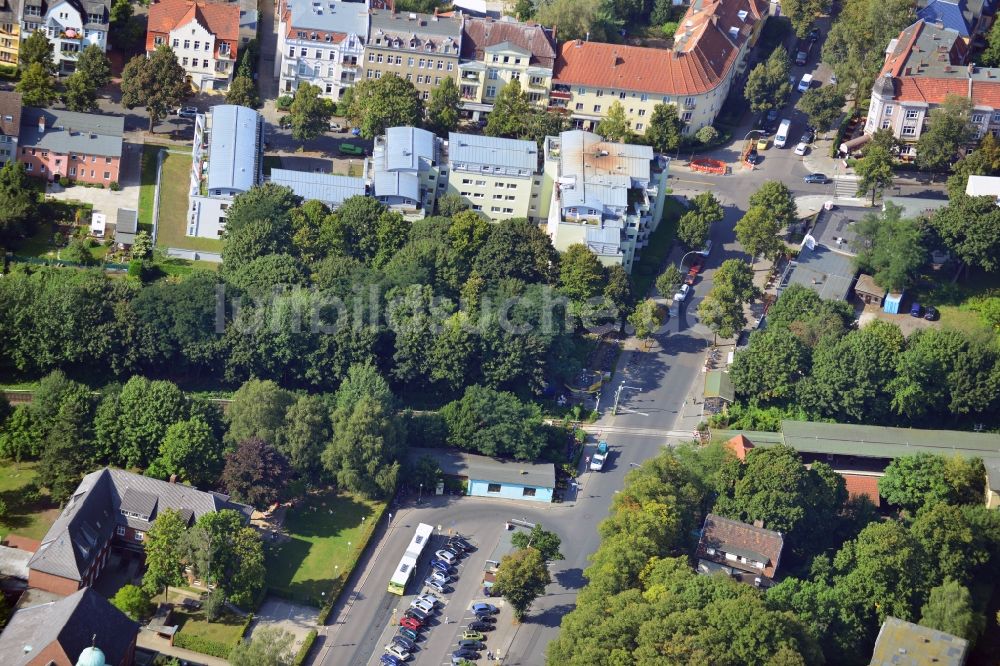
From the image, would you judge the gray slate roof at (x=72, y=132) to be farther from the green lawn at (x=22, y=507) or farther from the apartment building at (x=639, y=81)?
the apartment building at (x=639, y=81)

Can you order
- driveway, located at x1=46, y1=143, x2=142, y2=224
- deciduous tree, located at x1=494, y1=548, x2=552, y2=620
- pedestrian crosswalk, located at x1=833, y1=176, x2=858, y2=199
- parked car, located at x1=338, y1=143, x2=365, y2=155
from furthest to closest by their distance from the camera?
pedestrian crosswalk, located at x1=833, y1=176, x2=858, y2=199, parked car, located at x1=338, y1=143, x2=365, y2=155, driveway, located at x1=46, y1=143, x2=142, y2=224, deciduous tree, located at x1=494, y1=548, x2=552, y2=620

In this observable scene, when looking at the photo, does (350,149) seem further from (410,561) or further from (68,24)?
(410,561)

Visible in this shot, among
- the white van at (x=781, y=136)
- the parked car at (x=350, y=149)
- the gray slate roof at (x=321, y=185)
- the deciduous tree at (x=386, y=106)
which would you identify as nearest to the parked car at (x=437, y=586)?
the gray slate roof at (x=321, y=185)

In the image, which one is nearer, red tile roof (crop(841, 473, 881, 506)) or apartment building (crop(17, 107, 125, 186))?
red tile roof (crop(841, 473, 881, 506))

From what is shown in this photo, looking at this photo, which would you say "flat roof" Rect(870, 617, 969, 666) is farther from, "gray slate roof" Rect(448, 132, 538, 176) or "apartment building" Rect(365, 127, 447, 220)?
"apartment building" Rect(365, 127, 447, 220)

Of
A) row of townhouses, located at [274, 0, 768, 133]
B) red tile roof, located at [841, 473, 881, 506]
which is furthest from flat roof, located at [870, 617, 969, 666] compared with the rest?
row of townhouses, located at [274, 0, 768, 133]

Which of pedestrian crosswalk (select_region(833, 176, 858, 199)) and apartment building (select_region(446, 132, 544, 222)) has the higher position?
pedestrian crosswalk (select_region(833, 176, 858, 199))

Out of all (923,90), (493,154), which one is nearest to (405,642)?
(493,154)
